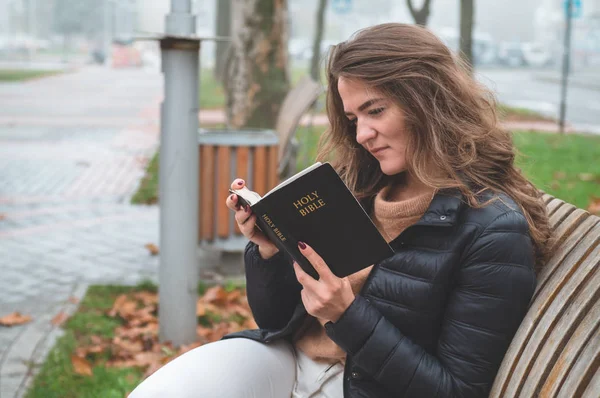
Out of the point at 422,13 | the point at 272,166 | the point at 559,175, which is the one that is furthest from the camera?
the point at 422,13

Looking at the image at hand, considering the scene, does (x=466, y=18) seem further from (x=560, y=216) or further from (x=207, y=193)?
(x=560, y=216)

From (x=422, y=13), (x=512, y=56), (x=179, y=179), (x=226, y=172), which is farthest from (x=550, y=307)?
(x=512, y=56)

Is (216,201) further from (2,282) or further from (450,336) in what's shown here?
(450,336)

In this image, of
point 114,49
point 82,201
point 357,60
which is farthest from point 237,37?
point 114,49

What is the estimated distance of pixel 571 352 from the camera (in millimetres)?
1821

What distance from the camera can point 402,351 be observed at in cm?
204

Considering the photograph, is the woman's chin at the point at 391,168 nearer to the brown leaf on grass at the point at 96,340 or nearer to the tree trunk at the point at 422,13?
the brown leaf on grass at the point at 96,340

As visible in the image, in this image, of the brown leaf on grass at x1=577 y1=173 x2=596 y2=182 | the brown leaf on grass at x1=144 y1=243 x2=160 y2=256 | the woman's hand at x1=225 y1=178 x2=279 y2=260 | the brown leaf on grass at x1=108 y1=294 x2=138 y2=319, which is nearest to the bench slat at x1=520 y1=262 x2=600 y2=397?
the woman's hand at x1=225 y1=178 x2=279 y2=260

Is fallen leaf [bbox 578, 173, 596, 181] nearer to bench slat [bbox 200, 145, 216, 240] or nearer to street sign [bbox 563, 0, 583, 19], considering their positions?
bench slat [bbox 200, 145, 216, 240]

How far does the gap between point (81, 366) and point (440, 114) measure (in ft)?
8.61

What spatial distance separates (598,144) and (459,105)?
11351mm

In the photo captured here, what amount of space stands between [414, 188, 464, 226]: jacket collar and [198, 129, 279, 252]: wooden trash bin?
353 cm

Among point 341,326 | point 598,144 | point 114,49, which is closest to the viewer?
point 341,326

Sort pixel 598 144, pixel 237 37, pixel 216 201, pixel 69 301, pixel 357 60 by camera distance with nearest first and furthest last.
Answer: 1. pixel 357 60
2. pixel 69 301
3. pixel 216 201
4. pixel 237 37
5. pixel 598 144
